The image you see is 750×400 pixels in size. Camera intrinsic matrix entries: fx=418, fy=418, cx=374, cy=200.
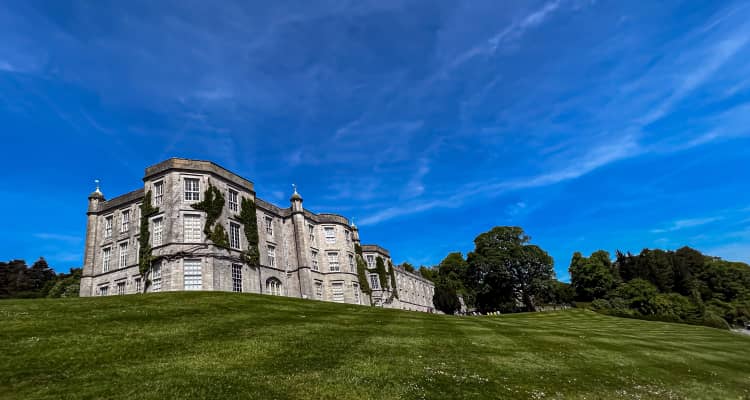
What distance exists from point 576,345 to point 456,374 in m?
12.8

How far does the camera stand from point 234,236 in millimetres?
47062

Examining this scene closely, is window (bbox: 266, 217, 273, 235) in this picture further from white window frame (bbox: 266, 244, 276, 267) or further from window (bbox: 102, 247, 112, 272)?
window (bbox: 102, 247, 112, 272)

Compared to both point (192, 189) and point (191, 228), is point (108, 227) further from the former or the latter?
point (191, 228)

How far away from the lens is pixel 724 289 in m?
102

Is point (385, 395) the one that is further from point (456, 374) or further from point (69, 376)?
point (69, 376)

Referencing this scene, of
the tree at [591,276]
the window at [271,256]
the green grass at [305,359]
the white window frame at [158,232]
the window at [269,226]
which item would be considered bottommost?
the green grass at [305,359]

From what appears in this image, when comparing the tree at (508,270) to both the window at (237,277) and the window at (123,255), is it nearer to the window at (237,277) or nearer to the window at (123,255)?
the window at (237,277)

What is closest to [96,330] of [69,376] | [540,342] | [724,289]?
[69,376]

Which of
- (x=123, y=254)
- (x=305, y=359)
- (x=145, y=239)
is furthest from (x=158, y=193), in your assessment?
(x=305, y=359)

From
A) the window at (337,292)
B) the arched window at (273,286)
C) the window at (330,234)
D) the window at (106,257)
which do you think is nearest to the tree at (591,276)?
the window at (337,292)

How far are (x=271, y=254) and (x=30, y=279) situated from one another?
7301 cm

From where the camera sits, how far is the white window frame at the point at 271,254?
2096 inches

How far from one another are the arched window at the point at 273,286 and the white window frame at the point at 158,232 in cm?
1369

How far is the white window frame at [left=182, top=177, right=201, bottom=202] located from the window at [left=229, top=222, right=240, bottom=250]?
4.81 metres
